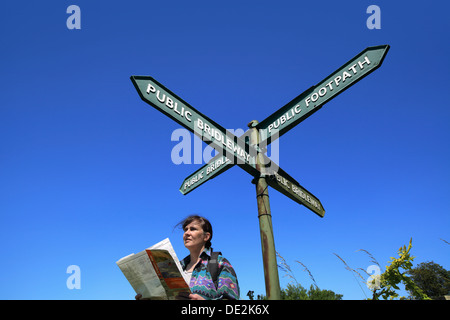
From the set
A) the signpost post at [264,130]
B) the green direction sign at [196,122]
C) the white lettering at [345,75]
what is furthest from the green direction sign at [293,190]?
the white lettering at [345,75]

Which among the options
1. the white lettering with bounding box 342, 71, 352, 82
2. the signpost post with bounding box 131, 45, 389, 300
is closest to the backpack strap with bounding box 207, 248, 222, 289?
the signpost post with bounding box 131, 45, 389, 300

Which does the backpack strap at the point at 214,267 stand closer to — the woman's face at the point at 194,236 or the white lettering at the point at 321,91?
the woman's face at the point at 194,236

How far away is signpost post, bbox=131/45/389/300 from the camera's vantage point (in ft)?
10.2

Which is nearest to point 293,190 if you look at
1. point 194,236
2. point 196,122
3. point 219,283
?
point 196,122

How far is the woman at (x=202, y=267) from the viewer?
7.52 feet

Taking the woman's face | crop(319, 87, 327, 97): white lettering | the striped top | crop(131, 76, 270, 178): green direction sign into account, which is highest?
crop(319, 87, 327, 97): white lettering

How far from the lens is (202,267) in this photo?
255cm

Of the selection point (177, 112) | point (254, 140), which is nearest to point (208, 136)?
point (177, 112)

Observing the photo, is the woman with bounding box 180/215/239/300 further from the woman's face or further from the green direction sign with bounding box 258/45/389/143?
the green direction sign with bounding box 258/45/389/143

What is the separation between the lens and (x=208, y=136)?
10.9 ft

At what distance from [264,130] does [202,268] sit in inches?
84.1

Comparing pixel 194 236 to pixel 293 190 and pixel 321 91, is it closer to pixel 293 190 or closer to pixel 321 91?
pixel 293 190
